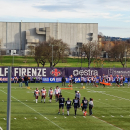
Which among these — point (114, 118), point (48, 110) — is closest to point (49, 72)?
point (48, 110)

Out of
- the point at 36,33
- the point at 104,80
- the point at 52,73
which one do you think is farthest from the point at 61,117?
the point at 36,33

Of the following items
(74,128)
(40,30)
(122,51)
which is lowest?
(74,128)

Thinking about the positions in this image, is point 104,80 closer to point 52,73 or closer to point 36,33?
point 52,73

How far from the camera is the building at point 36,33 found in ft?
386

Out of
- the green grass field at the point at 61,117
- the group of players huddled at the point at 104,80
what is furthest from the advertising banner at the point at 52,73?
the green grass field at the point at 61,117

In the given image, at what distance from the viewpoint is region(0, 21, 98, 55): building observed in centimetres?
11762

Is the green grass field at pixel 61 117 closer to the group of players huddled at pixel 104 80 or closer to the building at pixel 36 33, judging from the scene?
the group of players huddled at pixel 104 80

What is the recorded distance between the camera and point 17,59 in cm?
10456

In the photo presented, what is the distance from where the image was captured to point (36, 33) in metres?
120

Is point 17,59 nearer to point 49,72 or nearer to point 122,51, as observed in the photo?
point 122,51

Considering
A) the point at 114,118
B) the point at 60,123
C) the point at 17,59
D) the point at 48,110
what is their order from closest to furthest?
the point at 60,123 < the point at 114,118 < the point at 48,110 < the point at 17,59

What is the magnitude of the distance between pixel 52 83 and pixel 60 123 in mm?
31657

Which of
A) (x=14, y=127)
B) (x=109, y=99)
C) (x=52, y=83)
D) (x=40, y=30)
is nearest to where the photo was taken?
(x=14, y=127)

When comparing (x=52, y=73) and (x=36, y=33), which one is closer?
(x=52, y=73)
